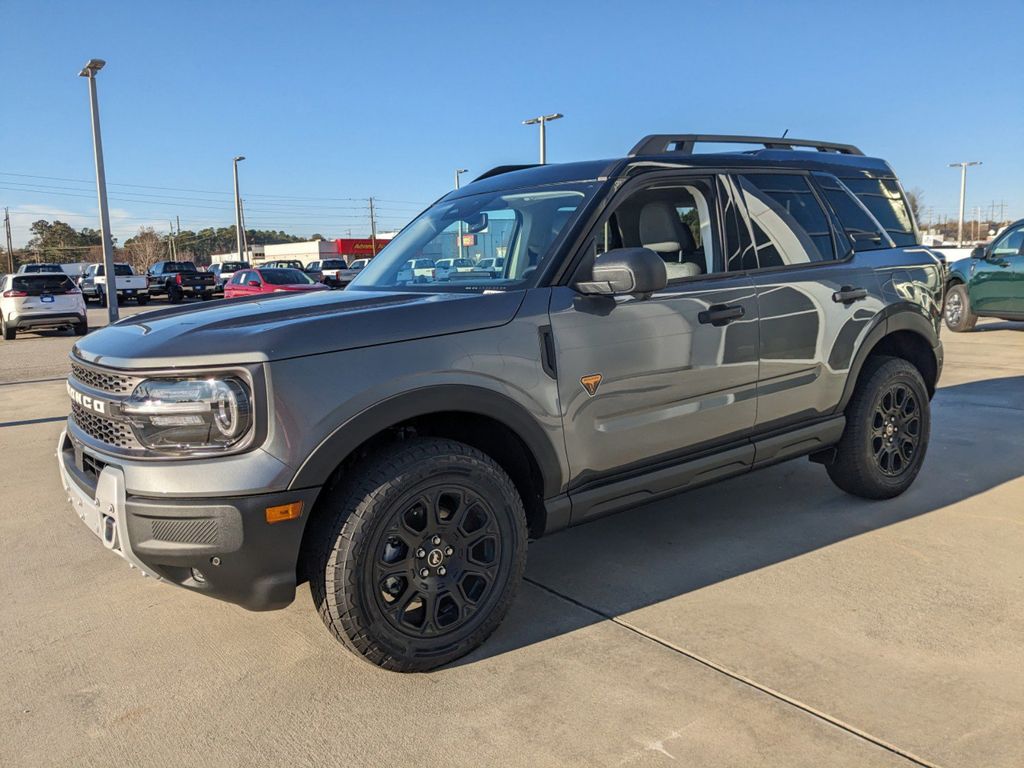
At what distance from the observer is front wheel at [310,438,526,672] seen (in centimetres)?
269

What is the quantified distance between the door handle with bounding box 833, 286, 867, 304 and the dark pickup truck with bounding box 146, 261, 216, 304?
3262 cm

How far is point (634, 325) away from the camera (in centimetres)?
335

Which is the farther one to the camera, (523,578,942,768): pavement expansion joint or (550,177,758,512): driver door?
(550,177,758,512): driver door

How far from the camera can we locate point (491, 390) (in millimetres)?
2939

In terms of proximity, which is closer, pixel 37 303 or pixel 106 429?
pixel 106 429

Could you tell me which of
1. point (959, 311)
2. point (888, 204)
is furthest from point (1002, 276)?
point (888, 204)

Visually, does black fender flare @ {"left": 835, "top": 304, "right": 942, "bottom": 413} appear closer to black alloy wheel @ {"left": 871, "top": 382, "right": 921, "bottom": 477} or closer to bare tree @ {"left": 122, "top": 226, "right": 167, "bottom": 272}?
black alloy wheel @ {"left": 871, "top": 382, "right": 921, "bottom": 477}

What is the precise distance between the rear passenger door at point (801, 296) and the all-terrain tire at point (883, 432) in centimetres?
25

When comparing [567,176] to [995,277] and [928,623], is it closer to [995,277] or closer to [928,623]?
[928,623]

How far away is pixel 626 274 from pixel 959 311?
511 inches

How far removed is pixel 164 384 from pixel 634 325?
5.91 feet

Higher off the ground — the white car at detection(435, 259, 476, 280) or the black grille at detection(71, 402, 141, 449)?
the white car at detection(435, 259, 476, 280)

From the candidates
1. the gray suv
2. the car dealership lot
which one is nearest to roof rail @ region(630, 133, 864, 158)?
→ the gray suv

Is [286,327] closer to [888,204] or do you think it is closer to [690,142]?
[690,142]
